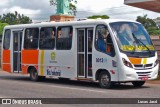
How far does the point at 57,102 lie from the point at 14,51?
1005 cm

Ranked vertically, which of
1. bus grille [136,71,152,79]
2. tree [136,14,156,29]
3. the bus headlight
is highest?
tree [136,14,156,29]

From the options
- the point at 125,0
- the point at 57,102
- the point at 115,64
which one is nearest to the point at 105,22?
the point at 115,64

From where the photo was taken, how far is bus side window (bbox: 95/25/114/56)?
1583 centimetres

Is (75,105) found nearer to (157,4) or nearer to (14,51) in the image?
(14,51)

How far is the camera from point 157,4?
1080 inches

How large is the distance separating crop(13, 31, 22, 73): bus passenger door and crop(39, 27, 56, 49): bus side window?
2022 millimetres

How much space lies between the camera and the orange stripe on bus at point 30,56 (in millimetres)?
19906

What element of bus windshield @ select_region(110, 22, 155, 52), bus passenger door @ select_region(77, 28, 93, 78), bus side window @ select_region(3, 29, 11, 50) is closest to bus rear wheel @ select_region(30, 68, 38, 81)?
bus side window @ select_region(3, 29, 11, 50)

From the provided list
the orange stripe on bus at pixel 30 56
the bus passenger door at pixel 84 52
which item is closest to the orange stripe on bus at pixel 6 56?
the orange stripe on bus at pixel 30 56

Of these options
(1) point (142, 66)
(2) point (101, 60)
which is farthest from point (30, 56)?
(1) point (142, 66)

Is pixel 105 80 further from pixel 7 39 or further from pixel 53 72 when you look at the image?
pixel 7 39

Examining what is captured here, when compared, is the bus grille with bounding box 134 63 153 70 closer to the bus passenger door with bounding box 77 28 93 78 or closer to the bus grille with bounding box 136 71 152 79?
the bus grille with bounding box 136 71 152 79

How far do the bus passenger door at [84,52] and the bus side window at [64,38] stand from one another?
0.57 meters

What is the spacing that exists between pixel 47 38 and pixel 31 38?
139 cm
